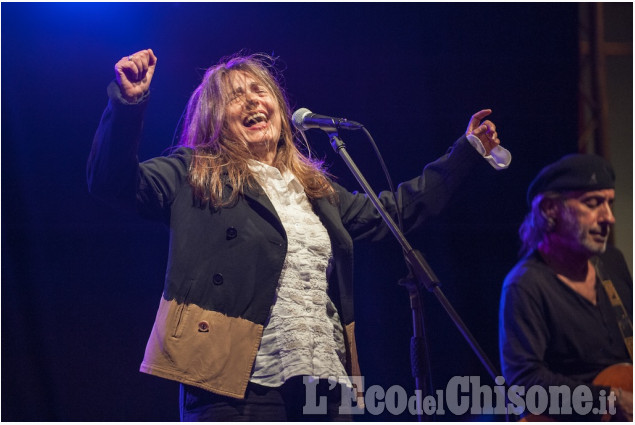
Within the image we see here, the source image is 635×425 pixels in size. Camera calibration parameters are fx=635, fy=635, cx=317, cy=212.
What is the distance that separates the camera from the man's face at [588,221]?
275 cm

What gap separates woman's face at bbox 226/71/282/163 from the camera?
7.04ft

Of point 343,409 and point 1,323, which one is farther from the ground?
point 1,323

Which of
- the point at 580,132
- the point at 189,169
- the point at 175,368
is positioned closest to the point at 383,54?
the point at 580,132

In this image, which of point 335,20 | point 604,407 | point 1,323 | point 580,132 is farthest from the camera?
point 580,132

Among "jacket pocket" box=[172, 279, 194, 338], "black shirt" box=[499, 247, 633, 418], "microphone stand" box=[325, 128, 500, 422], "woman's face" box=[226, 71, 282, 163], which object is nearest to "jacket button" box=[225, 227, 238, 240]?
"jacket pocket" box=[172, 279, 194, 338]

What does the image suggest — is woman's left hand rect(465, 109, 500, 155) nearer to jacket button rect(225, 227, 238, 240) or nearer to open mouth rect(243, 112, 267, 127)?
open mouth rect(243, 112, 267, 127)

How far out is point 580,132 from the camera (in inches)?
149

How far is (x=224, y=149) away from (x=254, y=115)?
193 millimetres

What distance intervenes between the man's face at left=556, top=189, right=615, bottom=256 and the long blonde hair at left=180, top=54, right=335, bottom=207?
1.20 metres

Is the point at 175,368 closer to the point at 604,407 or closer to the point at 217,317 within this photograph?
the point at 217,317

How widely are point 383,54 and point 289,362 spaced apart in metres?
2.21

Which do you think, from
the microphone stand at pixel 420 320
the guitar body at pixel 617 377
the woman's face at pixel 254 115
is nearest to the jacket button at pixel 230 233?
the woman's face at pixel 254 115

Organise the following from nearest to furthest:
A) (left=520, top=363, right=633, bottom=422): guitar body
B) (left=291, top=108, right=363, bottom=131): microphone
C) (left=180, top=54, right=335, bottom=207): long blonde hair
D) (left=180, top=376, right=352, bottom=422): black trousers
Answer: (left=180, top=376, right=352, bottom=422): black trousers → (left=180, top=54, right=335, bottom=207): long blonde hair → (left=291, top=108, right=363, bottom=131): microphone → (left=520, top=363, right=633, bottom=422): guitar body

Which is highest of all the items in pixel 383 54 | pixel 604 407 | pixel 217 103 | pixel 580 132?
pixel 383 54
